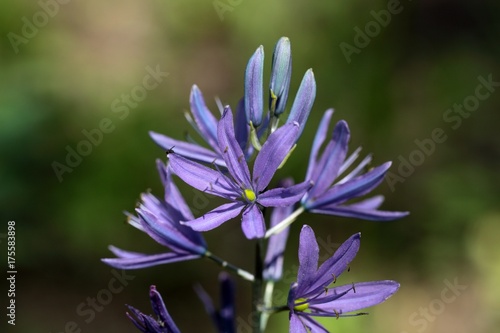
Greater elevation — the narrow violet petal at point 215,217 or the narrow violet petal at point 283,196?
the narrow violet petal at point 215,217

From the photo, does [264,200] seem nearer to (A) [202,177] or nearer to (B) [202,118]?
(A) [202,177]

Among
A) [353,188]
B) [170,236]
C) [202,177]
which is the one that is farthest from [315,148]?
[170,236]

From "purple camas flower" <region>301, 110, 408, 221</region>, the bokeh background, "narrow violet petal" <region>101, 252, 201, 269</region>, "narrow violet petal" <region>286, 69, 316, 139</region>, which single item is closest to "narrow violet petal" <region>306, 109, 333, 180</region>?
"purple camas flower" <region>301, 110, 408, 221</region>

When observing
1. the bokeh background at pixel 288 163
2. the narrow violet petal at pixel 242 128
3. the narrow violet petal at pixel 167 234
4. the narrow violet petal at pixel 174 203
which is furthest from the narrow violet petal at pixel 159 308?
the bokeh background at pixel 288 163

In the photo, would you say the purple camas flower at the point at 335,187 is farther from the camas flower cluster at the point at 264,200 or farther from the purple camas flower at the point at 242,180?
the purple camas flower at the point at 242,180

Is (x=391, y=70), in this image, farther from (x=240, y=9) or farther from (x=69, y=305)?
(x=69, y=305)
